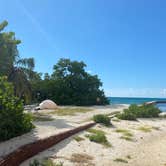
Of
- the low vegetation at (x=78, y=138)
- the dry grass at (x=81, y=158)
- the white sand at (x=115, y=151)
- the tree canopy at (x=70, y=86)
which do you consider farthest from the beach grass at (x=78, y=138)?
the tree canopy at (x=70, y=86)

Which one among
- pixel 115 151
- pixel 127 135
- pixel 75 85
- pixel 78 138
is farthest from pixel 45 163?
pixel 75 85

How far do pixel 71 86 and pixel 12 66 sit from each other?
19.4 m

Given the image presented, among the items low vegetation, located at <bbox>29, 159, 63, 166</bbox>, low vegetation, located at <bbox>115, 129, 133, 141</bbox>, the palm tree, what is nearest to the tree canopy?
the palm tree

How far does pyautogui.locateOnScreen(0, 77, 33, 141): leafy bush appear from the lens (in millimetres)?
8653

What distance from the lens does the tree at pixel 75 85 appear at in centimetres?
→ 3578

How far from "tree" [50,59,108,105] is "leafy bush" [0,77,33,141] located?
25454 mm

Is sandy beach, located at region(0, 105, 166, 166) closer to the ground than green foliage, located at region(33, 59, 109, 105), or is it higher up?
closer to the ground

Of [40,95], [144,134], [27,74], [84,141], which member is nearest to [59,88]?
[40,95]

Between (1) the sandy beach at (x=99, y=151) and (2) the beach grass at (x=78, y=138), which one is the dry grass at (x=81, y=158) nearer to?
(1) the sandy beach at (x=99, y=151)

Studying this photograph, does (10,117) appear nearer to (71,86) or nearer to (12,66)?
(12,66)

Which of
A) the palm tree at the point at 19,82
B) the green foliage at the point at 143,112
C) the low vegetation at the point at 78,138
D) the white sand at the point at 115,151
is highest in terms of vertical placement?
the palm tree at the point at 19,82

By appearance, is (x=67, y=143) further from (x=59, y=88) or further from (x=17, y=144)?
(x=59, y=88)

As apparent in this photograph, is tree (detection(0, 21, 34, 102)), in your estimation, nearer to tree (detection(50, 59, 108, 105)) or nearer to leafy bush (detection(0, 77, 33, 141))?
leafy bush (detection(0, 77, 33, 141))

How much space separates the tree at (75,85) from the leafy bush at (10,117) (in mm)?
25454
